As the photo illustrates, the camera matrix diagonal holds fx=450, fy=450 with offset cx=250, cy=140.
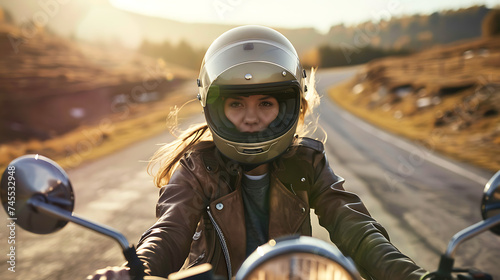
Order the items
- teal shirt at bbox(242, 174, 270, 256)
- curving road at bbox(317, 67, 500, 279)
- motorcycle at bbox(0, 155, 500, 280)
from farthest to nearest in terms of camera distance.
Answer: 1. curving road at bbox(317, 67, 500, 279)
2. teal shirt at bbox(242, 174, 270, 256)
3. motorcycle at bbox(0, 155, 500, 280)

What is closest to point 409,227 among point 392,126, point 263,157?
point 263,157

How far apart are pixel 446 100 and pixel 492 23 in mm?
13375

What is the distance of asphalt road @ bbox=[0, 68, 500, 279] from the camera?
13.9 ft

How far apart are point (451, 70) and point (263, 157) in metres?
23.9

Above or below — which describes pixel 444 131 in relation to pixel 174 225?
above

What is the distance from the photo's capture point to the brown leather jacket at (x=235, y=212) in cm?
173

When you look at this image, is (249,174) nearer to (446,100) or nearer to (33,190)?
(33,190)

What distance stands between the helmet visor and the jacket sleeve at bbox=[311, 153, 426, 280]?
27 cm

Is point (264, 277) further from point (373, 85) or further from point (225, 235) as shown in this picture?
point (373, 85)

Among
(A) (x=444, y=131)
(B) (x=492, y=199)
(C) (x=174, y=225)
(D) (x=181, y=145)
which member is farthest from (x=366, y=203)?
(A) (x=444, y=131)

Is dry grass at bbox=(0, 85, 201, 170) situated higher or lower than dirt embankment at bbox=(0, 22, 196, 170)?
lower

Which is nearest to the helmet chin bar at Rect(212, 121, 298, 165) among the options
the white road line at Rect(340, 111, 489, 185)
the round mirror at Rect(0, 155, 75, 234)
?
the round mirror at Rect(0, 155, 75, 234)

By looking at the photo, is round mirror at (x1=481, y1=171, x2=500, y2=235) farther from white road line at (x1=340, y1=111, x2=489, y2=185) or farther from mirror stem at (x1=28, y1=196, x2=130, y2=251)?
white road line at (x1=340, y1=111, x2=489, y2=185)

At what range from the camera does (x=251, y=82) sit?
2.04 meters
